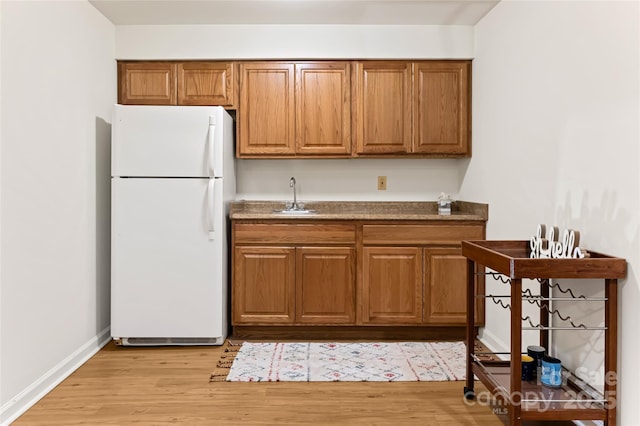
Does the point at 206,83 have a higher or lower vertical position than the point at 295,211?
higher

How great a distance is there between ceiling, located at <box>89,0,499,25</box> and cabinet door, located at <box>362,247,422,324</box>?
1.63 metres

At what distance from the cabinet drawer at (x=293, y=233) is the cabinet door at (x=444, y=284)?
0.58 meters

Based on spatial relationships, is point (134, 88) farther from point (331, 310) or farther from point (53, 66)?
point (331, 310)

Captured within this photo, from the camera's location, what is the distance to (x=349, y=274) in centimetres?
335

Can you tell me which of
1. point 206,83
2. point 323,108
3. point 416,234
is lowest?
Answer: point 416,234

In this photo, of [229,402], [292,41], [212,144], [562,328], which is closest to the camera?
[562,328]

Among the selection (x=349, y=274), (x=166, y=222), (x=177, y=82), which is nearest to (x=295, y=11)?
(x=177, y=82)

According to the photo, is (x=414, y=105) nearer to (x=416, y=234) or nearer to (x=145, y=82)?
(x=416, y=234)

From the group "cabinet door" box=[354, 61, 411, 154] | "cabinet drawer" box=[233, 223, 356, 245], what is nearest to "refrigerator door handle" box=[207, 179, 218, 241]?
"cabinet drawer" box=[233, 223, 356, 245]

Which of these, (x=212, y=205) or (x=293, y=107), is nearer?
(x=212, y=205)

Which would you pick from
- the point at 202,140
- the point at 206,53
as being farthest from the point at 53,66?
the point at 206,53

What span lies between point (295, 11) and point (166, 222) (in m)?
1.67

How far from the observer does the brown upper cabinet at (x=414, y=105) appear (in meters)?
3.56

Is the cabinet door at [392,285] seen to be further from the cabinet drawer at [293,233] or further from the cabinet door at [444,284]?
the cabinet drawer at [293,233]
